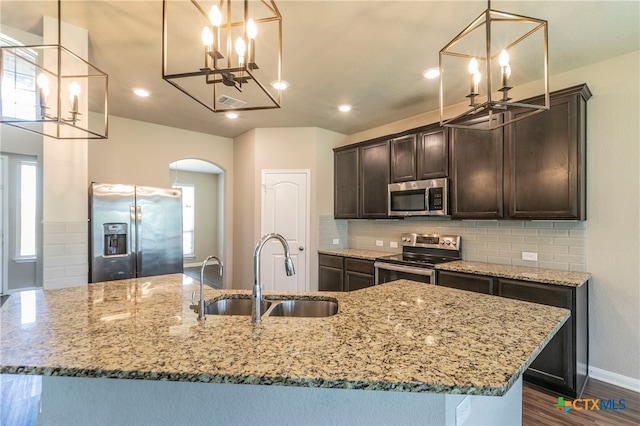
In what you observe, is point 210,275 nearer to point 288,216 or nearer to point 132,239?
point 288,216

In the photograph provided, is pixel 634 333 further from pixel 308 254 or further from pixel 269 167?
pixel 269 167

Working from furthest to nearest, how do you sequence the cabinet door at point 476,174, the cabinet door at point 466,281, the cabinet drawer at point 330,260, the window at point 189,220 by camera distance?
the window at point 189,220, the cabinet drawer at point 330,260, the cabinet door at point 476,174, the cabinet door at point 466,281

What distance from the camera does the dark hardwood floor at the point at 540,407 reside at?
2.03 m

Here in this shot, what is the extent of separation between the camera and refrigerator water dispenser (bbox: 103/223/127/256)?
3.22m

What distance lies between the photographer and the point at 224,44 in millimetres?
2486

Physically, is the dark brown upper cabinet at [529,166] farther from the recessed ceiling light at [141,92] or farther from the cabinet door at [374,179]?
the recessed ceiling light at [141,92]

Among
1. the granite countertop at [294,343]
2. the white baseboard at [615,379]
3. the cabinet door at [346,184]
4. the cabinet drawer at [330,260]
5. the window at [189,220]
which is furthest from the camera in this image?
the window at [189,220]

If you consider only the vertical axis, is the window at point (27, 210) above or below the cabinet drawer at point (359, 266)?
above

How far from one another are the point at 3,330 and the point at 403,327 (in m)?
1.59

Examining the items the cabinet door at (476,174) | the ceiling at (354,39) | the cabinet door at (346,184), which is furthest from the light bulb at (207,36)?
the cabinet door at (346,184)

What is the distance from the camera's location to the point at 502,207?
A: 2.88 metres

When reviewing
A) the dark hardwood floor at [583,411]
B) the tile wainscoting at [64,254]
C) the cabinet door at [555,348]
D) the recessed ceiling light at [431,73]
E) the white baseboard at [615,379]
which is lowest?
the dark hardwood floor at [583,411]

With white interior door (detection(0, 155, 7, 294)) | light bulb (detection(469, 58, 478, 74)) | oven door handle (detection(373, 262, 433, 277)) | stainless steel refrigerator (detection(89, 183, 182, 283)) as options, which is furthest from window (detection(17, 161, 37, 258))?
light bulb (detection(469, 58, 478, 74))

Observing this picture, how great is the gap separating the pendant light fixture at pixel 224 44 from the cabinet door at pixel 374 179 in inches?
63.0
